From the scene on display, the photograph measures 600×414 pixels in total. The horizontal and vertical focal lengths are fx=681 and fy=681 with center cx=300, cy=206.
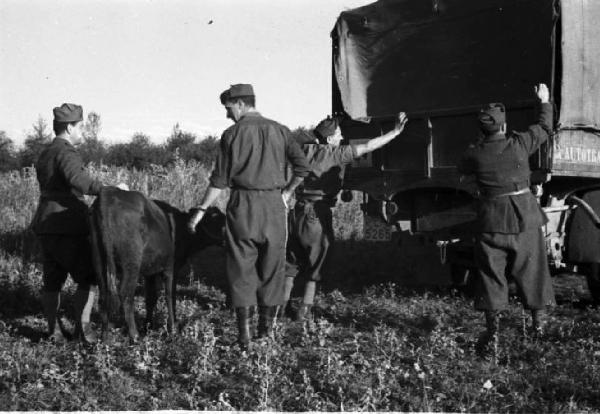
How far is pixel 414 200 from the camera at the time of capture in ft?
24.4

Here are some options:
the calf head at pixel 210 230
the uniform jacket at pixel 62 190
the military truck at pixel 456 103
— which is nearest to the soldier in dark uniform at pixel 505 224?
the military truck at pixel 456 103

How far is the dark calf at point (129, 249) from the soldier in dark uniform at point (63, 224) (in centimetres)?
35

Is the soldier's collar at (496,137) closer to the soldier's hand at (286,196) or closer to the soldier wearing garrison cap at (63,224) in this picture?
the soldier's hand at (286,196)

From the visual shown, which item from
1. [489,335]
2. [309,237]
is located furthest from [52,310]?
[489,335]

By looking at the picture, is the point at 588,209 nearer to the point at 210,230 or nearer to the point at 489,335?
the point at 489,335

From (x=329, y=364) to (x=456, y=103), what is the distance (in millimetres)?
4042

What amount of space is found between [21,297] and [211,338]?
3676 mm

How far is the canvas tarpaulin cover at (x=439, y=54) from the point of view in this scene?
6.80 metres

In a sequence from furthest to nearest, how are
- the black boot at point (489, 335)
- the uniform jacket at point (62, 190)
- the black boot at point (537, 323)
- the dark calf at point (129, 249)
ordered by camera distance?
the uniform jacket at point (62, 190), the dark calf at point (129, 249), the black boot at point (537, 323), the black boot at point (489, 335)

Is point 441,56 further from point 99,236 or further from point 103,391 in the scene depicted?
point 103,391

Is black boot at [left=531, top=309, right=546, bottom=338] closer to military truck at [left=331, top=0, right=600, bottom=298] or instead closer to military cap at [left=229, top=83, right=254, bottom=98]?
military truck at [left=331, top=0, right=600, bottom=298]

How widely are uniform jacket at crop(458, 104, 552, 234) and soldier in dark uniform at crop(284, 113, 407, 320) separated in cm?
124

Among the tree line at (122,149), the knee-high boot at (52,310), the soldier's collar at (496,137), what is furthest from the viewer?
the tree line at (122,149)

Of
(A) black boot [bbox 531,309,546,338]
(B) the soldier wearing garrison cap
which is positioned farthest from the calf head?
(A) black boot [bbox 531,309,546,338]
